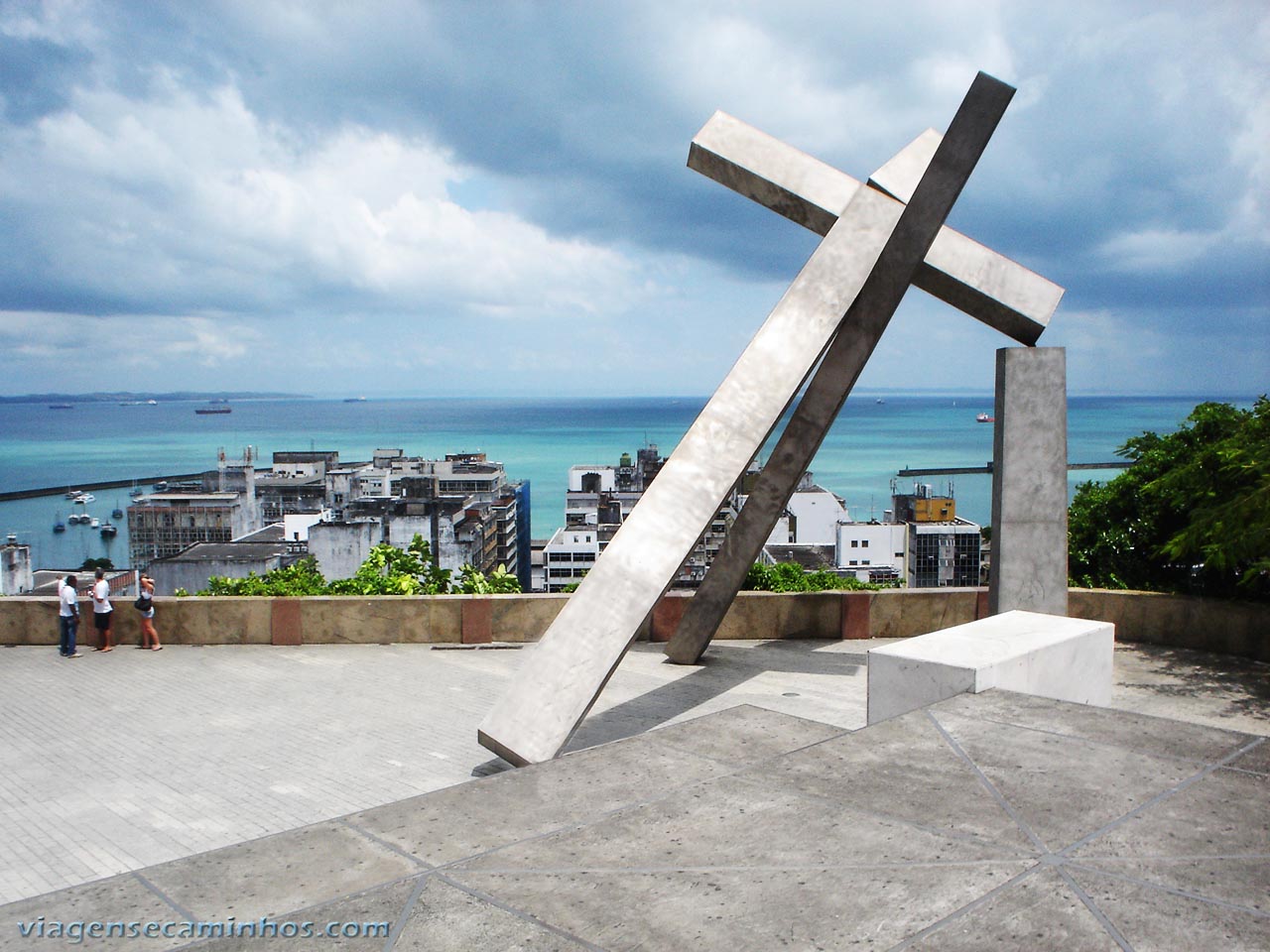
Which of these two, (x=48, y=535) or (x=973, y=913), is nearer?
(x=973, y=913)

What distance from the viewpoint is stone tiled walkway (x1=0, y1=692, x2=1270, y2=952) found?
3.18 m

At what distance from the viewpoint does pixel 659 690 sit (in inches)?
451

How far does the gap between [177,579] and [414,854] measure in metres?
40.4

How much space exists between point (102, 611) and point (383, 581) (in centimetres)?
371

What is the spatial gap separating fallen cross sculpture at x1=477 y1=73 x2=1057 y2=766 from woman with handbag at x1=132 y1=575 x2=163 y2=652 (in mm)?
7447

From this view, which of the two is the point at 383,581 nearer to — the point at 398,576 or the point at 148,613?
the point at 398,576

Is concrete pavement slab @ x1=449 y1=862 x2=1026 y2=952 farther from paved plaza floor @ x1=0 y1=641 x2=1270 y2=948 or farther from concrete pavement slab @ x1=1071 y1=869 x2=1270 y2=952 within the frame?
concrete pavement slab @ x1=1071 y1=869 x2=1270 y2=952

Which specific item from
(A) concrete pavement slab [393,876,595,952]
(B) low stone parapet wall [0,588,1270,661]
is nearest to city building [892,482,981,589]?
(B) low stone parapet wall [0,588,1270,661]

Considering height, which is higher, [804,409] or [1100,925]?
[804,409]

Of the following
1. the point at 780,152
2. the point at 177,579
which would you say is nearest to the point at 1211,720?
the point at 780,152

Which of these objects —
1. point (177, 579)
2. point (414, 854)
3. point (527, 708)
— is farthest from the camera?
point (177, 579)

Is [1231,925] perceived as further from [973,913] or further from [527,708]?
[527,708]

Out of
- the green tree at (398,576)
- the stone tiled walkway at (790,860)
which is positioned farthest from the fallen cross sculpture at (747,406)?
the green tree at (398,576)

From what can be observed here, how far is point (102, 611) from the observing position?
13.8m
